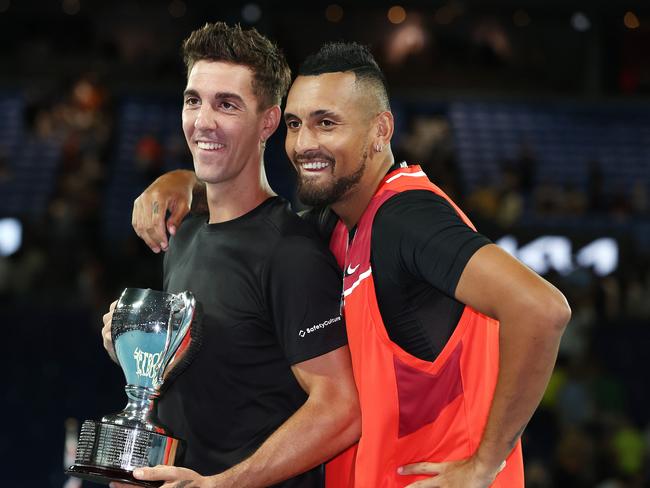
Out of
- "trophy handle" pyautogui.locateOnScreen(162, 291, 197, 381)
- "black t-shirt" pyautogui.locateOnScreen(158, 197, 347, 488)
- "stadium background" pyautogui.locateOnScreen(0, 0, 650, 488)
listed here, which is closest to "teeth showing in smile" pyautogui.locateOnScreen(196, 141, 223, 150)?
"black t-shirt" pyautogui.locateOnScreen(158, 197, 347, 488)

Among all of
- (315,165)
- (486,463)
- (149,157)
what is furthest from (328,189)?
(149,157)

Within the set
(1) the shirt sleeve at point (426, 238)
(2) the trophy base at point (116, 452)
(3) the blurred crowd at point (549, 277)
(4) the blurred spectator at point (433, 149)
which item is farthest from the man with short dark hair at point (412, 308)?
(4) the blurred spectator at point (433, 149)

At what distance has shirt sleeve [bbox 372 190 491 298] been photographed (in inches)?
87.1

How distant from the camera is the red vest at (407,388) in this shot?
7.99 ft

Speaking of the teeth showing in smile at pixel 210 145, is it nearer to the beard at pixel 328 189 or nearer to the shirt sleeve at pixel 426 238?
the beard at pixel 328 189

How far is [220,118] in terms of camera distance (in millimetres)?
2570

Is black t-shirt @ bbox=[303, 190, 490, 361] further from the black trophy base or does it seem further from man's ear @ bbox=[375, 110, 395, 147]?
the black trophy base

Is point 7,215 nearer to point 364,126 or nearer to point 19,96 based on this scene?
point 19,96

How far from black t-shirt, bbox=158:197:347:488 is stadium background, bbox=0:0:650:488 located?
12.3 ft

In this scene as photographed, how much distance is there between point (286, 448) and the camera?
7.72 feet

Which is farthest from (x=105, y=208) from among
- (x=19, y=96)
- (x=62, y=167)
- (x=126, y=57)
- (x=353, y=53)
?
(x=353, y=53)

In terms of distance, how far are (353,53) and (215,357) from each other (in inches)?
34.9

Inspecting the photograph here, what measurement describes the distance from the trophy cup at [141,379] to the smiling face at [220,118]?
0.37 meters

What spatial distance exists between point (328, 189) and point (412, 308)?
1.35ft
